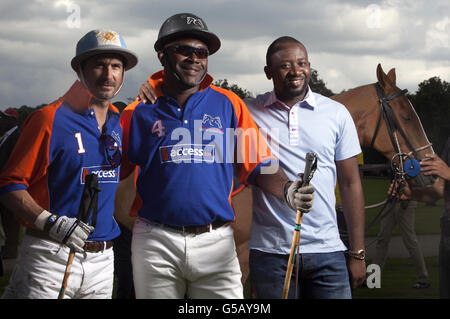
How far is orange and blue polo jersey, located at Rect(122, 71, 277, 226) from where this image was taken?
314 centimetres

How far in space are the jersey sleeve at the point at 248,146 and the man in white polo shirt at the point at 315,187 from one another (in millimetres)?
84

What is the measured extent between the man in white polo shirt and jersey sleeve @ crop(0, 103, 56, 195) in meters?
1.23

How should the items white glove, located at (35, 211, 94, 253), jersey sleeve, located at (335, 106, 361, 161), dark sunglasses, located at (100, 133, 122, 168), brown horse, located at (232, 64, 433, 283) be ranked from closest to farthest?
white glove, located at (35, 211, 94, 253) → dark sunglasses, located at (100, 133, 122, 168) → jersey sleeve, located at (335, 106, 361, 161) → brown horse, located at (232, 64, 433, 283)

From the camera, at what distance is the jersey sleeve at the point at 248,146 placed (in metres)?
3.40

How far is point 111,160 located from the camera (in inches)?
128

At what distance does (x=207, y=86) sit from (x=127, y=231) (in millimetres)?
1971

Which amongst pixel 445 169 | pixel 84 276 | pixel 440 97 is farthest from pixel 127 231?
pixel 440 97

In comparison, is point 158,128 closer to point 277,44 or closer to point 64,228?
point 64,228

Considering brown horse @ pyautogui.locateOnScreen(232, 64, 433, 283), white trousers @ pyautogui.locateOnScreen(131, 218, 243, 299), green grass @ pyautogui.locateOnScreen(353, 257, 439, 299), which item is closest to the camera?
white trousers @ pyautogui.locateOnScreen(131, 218, 243, 299)

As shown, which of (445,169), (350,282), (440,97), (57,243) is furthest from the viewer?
(440,97)

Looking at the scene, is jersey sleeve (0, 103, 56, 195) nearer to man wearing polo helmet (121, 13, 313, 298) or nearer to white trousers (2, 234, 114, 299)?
white trousers (2, 234, 114, 299)

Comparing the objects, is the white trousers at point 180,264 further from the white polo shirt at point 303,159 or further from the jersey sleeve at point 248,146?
the jersey sleeve at point 248,146

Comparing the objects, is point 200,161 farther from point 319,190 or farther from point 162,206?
point 319,190

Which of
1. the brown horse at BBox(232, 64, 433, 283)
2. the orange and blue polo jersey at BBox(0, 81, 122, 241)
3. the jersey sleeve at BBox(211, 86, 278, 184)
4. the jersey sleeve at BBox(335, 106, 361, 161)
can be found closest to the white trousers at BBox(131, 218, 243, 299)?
the orange and blue polo jersey at BBox(0, 81, 122, 241)
